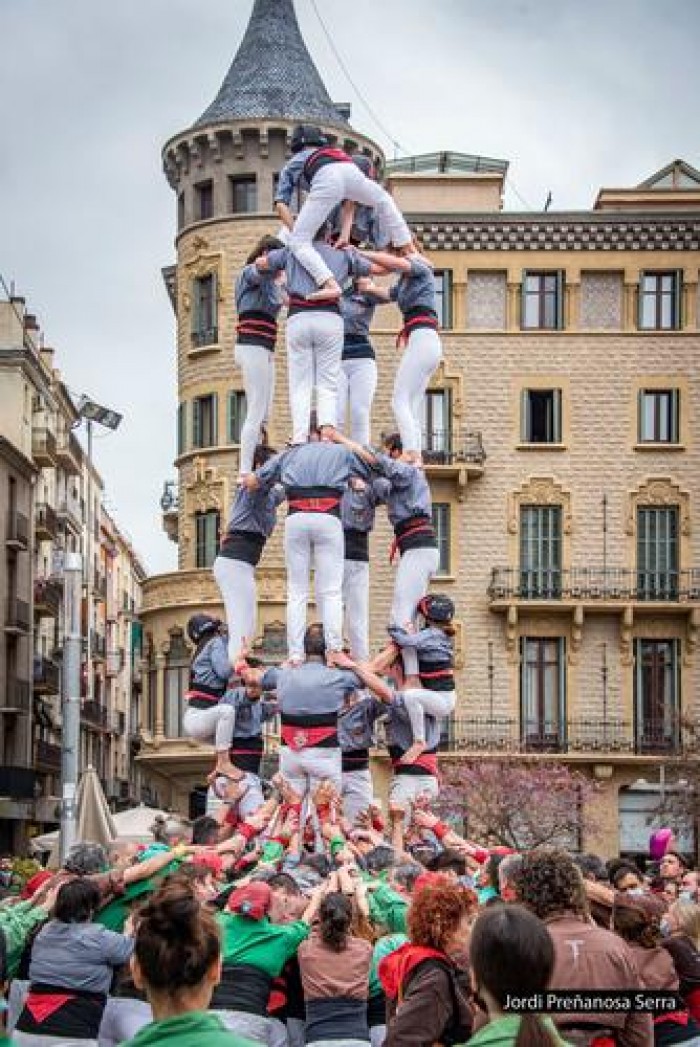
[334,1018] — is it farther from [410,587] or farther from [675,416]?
[675,416]

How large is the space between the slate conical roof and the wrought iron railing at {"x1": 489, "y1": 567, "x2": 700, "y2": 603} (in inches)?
519

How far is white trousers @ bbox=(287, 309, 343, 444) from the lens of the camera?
21.4 m

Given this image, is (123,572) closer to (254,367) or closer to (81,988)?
(254,367)

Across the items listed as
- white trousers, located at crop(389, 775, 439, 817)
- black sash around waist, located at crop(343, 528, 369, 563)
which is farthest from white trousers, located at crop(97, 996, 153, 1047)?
black sash around waist, located at crop(343, 528, 369, 563)

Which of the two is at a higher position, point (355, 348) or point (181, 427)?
point (181, 427)

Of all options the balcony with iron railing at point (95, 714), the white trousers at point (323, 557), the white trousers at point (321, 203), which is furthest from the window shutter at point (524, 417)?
the white trousers at point (323, 557)

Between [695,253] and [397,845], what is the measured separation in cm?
3545

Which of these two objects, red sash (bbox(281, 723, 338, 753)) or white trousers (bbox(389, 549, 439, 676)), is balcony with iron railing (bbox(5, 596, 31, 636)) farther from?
red sash (bbox(281, 723, 338, 753))

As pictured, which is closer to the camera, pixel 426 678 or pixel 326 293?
pixel 326 293

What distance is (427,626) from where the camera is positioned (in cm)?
2217

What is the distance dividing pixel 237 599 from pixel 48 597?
150 feet

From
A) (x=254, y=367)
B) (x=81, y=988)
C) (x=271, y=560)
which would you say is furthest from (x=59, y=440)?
(x=81, y=988)

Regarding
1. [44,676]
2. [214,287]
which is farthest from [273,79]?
[44,676]

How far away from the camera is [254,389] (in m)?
22.9
